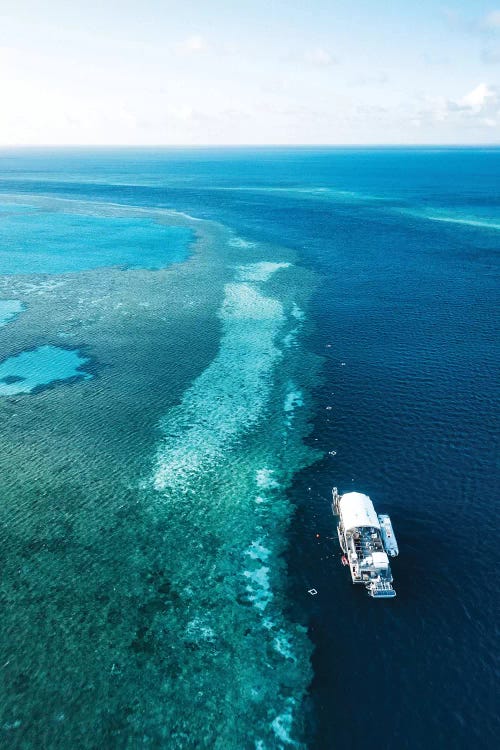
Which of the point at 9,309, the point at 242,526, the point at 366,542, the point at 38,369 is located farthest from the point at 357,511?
the point at 9,309

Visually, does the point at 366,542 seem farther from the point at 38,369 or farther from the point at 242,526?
the point at 38,369

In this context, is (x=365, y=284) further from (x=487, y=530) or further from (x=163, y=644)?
(x=163, y=644)

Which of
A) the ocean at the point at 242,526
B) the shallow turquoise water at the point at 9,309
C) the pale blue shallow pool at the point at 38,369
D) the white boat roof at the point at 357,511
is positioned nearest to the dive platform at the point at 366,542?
the white boat roof at the point at 357,511

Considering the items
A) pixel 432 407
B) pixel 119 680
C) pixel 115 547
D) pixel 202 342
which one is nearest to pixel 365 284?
pixel 202 342

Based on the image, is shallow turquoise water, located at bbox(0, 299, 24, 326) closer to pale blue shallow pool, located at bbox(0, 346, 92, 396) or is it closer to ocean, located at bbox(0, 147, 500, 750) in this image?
ocean, located at bbox(0, 147, 500, 750)

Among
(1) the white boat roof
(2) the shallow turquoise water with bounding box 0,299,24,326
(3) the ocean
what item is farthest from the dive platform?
(2) the shallow turquoise water with bounding box 0,299,24,326
